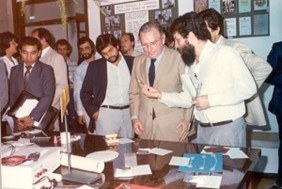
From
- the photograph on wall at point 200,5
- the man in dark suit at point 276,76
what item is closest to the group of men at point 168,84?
the man in dark suit at point 276,76

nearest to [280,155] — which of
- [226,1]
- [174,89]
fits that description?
[174,89]

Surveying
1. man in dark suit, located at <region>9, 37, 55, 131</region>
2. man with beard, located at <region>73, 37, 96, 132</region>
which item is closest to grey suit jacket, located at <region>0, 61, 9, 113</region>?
man in dark suit, located at <region>9, 37, 55, 131</region>

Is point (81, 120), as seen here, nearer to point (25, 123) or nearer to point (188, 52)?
point (25, 123)

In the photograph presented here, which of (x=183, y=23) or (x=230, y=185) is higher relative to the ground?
(x=183, y=23)

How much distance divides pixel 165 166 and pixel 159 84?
3.05ft

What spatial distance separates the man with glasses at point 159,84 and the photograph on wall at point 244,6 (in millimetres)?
1204

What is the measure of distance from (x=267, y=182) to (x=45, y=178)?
265 cm

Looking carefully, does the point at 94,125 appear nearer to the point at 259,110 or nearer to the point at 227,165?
the point at 259,110

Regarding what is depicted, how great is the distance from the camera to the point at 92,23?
4.22 m

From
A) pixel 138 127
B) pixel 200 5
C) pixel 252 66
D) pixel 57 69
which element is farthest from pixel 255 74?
pixel 57 69

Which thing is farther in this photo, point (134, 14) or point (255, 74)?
point (134, 14)

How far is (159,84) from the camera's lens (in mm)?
2480

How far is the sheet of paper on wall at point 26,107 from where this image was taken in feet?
8.94

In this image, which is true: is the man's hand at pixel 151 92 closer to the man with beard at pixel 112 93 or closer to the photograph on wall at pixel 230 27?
the man with beard at pixel 112 93
